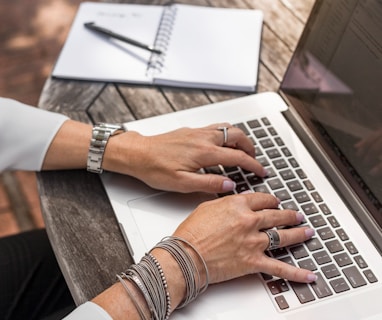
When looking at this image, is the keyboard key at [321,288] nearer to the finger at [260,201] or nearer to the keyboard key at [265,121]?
the finger at [260,201]

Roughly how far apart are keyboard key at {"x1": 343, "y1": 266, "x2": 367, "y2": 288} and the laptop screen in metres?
0.09

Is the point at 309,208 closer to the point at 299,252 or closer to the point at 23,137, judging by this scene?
the point at 299,252

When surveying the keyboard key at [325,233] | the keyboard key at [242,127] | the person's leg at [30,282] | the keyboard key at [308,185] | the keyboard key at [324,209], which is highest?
the keyboard key at [242,127]

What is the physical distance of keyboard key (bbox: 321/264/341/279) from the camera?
73 centimetres

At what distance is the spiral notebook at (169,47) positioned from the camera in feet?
3.29

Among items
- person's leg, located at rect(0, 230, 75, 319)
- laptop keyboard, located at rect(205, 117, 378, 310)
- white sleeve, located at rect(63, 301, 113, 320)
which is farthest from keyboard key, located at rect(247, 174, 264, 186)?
person's leg, located at rect(0, 230, 75, 319)

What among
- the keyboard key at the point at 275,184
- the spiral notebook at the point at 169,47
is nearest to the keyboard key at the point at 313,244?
the keyboard key at the point at 275,184

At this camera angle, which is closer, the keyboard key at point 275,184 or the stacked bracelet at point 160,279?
the stacked bracelet at point 160,279

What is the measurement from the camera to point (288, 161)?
2.87 feet

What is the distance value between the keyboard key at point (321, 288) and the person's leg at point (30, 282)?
18.9 inches

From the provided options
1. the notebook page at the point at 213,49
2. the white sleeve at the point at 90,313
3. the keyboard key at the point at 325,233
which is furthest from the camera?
the notebook page at the point at 213,49

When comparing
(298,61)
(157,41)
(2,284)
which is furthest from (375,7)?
(2,284)

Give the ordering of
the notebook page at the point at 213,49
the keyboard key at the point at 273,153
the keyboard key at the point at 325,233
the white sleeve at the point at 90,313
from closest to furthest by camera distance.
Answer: the white sleeve at the point at 90,313, the keyboard key at the point at 325,233, the keyboard key at the point at 273,153, the notebook page at the point at 213,49

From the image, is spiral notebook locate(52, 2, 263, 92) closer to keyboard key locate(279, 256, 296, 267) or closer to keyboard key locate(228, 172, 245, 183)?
keyboard key locate(228, 172, 245, 183)
